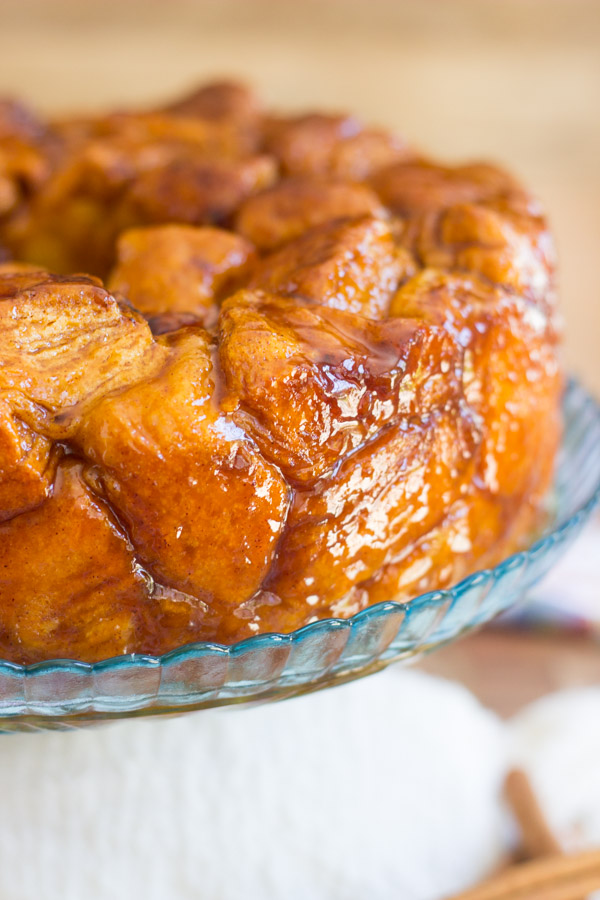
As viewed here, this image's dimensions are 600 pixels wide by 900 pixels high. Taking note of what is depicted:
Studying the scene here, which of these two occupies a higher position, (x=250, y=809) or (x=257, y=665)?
(x=257, y=665)

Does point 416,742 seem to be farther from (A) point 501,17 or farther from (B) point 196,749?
(A) point 501,17

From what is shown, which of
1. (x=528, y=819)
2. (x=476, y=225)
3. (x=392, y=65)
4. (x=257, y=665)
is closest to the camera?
(x=257, y=665)

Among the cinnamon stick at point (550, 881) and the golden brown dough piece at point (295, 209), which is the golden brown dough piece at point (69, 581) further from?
the cinnamon stick at point (550, 881)

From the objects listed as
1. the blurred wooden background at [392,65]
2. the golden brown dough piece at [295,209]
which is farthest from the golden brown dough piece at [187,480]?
the blurred wooden background at [392,65]

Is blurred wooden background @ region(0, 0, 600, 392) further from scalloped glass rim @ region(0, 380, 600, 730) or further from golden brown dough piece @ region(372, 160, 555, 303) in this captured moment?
scalloped glass rim @ region(0, 380, 600, 730)

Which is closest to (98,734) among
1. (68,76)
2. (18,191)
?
(18,191)

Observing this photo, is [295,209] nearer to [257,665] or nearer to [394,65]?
[257,665]

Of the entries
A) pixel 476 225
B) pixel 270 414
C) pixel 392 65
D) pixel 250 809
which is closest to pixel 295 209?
pixel 476 225

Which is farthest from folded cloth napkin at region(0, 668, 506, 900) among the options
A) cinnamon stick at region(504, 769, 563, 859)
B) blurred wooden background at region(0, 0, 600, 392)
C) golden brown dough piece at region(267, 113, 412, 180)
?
blurred wooden background at region(0, 0, 600, 392)
